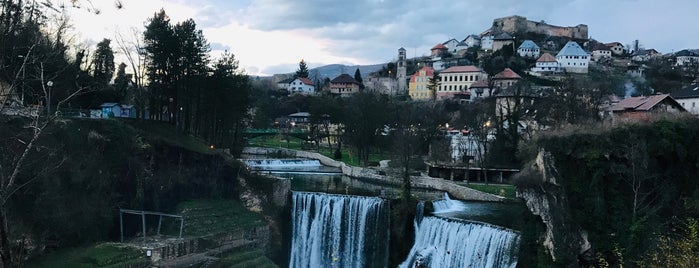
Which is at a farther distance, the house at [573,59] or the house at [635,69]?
the house at [573,59]

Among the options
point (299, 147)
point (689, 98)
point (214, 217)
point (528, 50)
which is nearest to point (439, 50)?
point (528, 50)

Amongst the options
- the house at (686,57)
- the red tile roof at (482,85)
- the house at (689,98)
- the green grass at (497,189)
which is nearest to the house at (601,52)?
the house at (686,57)

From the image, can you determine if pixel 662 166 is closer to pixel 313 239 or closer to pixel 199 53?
pixel 313 239

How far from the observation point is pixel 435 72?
3910 inches

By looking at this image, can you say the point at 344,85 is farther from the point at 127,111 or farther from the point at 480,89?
the point at 127,111

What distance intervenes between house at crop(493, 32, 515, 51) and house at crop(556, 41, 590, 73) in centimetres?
1363

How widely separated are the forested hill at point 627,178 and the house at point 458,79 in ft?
218

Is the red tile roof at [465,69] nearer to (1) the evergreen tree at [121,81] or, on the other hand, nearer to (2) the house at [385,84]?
(2) the house at [385,84]

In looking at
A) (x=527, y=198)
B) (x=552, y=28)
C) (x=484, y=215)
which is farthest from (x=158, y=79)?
(x=552, y=28)

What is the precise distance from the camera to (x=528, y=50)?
9912 cm

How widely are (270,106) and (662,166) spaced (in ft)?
243

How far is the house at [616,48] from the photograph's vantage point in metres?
107

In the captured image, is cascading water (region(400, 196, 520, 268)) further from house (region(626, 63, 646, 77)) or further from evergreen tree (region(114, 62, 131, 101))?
house (region(626, 63, 646, 77))

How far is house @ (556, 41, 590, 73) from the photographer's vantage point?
89.7 metres
